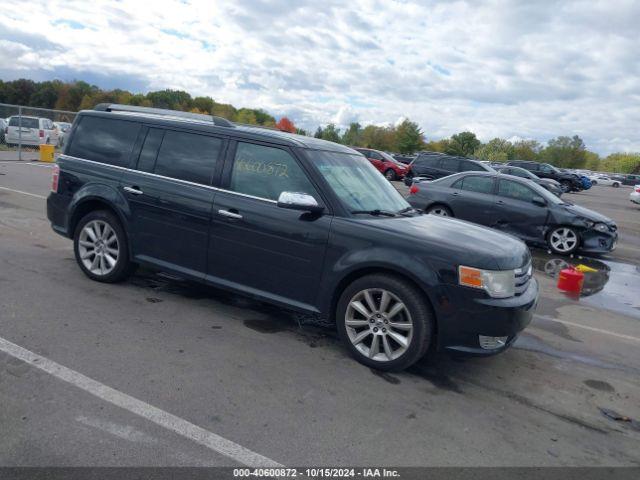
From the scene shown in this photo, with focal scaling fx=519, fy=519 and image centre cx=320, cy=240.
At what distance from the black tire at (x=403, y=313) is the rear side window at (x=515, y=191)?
314 inches

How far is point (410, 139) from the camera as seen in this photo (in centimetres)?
8381

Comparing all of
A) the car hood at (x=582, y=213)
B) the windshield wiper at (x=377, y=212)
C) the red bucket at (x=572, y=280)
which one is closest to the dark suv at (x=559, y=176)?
the car hood at (x=582, y=213)

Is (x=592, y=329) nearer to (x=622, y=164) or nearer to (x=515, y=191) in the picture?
(x=515, y=191)

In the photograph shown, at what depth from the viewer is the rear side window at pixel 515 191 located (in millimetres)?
11078

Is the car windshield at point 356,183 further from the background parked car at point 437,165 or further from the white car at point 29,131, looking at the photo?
the white car at point 29,131

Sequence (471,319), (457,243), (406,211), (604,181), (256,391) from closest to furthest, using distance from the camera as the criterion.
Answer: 1. (256,391)
2. (471,319)
3. (457,243)
4. (406,211)
5. (604,181)

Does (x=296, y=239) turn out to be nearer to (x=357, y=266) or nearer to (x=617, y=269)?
(x=357, y=266)

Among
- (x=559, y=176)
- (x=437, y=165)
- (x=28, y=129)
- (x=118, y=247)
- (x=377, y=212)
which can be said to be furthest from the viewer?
(x=559, y=176)

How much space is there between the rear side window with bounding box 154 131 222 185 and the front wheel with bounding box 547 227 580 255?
8342mm

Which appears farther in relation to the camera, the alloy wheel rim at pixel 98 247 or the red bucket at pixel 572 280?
the red bucket at pixel 572 280

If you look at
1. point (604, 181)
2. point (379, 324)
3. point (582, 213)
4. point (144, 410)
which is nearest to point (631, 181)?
point (604, 181)

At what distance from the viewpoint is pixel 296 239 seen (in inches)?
176

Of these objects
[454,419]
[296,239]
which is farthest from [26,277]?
[454,419]

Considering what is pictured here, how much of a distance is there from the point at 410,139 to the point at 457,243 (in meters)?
82.4
